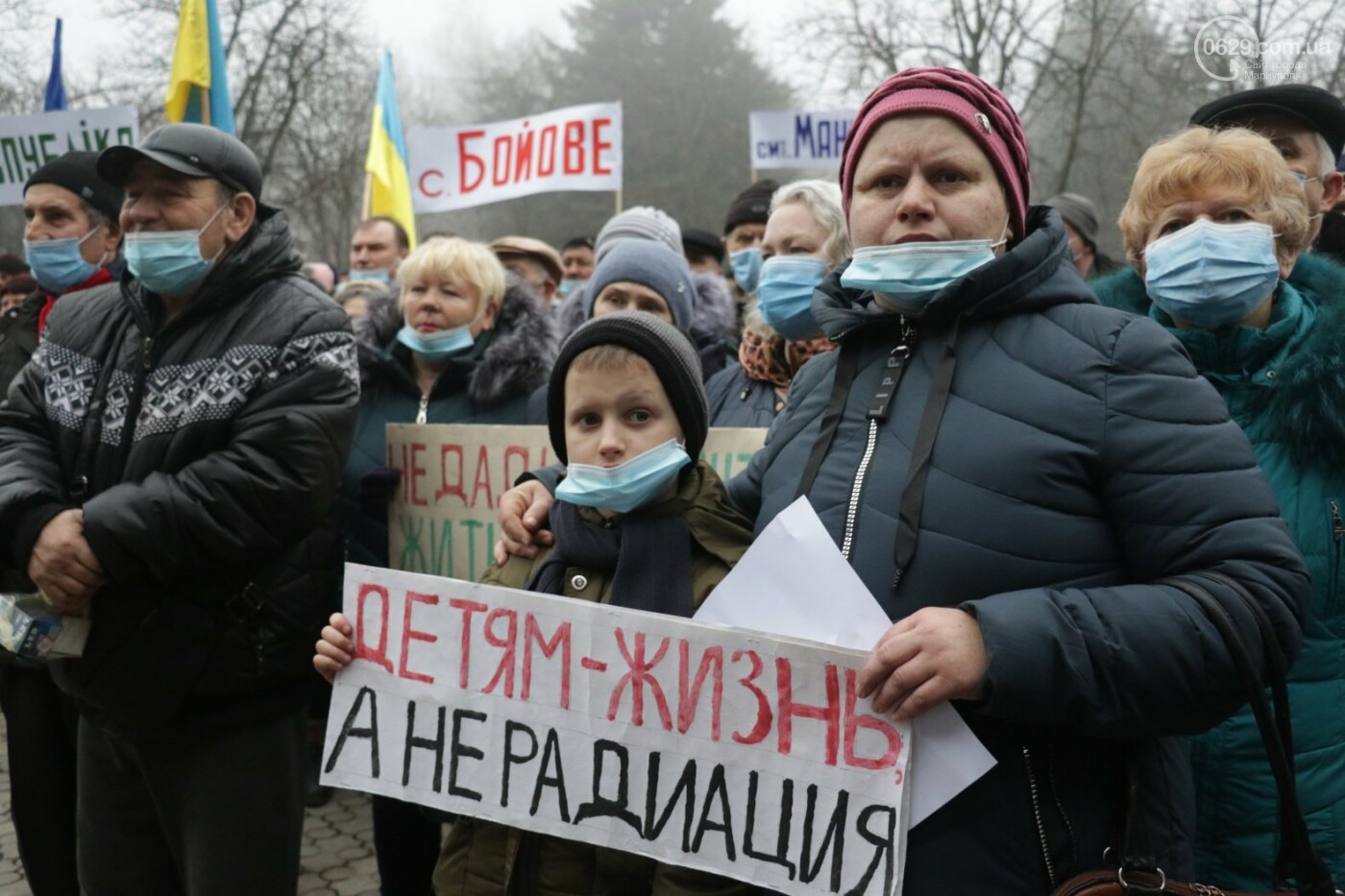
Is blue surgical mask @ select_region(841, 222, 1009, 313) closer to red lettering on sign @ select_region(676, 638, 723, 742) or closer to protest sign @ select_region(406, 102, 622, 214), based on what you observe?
red lettering on sign @ select_region(676, 638, 723, 742)

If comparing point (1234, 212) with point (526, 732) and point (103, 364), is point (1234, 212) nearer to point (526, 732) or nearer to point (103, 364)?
point (526, 732)

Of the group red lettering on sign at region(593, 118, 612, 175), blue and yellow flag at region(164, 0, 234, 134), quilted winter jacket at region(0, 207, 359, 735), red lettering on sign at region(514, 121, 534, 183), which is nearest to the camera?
quilted winter jacket at region(0, 207, 359, 735)

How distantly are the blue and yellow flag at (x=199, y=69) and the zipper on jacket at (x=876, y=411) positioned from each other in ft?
21.1

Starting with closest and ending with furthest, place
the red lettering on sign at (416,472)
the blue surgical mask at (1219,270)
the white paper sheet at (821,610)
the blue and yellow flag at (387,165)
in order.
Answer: the white paper sheet at (821,610) → the blue surgical mask at (1219,270) → the red lettering on sign at (416,472) → the blue and yellow flag at (387,165)

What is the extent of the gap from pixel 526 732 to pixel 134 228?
6.42 feet

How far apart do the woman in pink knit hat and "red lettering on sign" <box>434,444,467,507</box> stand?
193 centimetres

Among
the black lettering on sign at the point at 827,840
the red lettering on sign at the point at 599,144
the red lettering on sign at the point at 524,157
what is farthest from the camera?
the red lettering on sign at the point at 524,157

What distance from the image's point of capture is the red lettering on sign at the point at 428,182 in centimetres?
931

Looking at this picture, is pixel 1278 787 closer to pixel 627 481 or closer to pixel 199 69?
pixel 627 481

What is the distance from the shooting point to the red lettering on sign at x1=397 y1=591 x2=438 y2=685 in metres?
2.27

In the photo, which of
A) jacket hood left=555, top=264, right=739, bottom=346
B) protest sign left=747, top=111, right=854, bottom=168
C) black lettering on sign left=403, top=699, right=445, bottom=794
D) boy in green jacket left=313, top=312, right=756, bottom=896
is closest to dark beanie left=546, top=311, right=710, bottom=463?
boy in green jacket left=313, top=312, right=756, bottom=896

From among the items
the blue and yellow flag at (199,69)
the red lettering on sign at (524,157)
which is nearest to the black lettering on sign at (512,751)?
the blue and yellow flag at (199,69)

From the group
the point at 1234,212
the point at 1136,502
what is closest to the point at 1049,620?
the point at 1136,502
